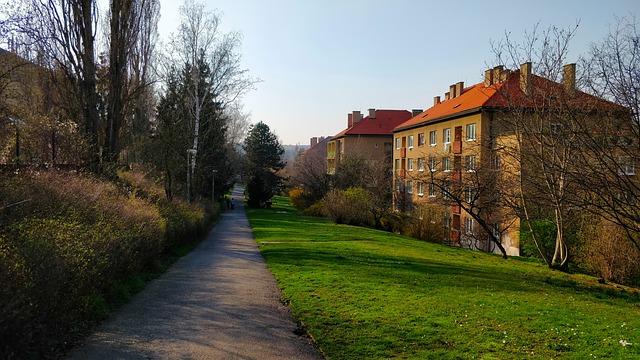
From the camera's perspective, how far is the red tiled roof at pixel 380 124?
64375 millimetres

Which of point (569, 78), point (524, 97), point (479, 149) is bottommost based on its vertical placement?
point (479, 149)

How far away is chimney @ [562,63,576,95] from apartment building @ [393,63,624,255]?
30 millimetres

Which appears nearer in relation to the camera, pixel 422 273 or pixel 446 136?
pixel 422 273

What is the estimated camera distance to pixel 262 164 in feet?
201

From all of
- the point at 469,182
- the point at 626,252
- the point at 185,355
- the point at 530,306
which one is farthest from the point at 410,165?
the point at 185,355

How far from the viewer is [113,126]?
19.6 metres

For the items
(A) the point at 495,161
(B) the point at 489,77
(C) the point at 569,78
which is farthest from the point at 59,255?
(A) the point at 495,161

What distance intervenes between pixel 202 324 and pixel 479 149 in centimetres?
2275

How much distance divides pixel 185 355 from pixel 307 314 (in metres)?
2.48

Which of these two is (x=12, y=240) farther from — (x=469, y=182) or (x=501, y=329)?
(x=469, y=182)

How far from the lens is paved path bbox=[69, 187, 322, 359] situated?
5.91 meters

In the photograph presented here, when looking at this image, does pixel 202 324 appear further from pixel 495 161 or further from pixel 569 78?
pixel 495 161

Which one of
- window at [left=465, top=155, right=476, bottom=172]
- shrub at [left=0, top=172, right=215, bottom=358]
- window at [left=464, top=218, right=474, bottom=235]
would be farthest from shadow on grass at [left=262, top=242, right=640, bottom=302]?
window at [left=464, top=218, right=474, bottom=235]

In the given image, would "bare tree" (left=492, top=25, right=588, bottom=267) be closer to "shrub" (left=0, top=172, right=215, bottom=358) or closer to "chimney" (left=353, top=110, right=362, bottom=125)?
"shrub" (left=0, top=172, right=215, bottom=358)
